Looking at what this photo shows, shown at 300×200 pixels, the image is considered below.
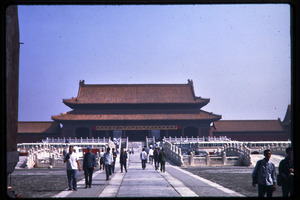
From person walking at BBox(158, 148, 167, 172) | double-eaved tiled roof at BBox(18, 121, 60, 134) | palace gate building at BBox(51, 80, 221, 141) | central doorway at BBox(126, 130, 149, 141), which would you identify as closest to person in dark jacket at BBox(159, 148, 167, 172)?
person walking at BBox(158, 148, 167, 172)

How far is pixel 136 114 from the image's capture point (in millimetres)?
57969

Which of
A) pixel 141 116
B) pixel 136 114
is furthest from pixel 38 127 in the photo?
pixel 141 116

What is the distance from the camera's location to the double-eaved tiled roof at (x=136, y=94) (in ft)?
197

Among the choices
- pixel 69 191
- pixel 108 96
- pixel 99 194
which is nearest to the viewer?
pixel 99 194

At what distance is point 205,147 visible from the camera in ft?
153

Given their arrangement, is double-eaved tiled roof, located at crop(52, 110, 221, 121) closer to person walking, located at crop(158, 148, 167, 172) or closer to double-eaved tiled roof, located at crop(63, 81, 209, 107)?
double-eaved tiled roof, located at crop(63, 81, 209, 107)

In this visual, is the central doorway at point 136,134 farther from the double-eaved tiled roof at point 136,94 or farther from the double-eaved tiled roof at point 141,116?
the double-eaved tiled roof at point 136,94

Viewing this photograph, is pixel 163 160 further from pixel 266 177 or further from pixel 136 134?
pixel 136 134

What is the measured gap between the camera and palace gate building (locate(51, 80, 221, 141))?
56.1 m

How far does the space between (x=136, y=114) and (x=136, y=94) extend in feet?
19.5
